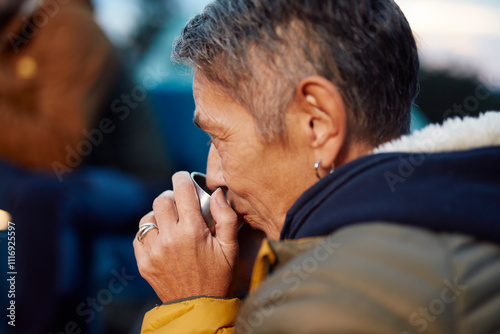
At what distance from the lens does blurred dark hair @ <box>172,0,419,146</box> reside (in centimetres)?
142

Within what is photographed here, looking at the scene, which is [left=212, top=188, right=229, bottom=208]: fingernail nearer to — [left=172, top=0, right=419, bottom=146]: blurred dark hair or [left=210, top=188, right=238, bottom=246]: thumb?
[left=210, top=188, right=238, bottom=246]: thumb

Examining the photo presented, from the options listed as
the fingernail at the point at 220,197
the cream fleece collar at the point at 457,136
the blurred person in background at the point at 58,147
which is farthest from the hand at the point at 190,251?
the blurred person in background at the point at 58,147

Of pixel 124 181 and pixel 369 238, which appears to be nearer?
pixel 369 238

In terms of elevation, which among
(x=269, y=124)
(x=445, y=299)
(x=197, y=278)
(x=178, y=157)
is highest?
(x=269, y=124)

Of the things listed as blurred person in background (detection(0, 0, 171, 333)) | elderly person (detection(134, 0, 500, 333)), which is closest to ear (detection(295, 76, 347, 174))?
elderly person (detection(134, 0, 500, 333))

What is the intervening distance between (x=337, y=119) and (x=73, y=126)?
218 cm

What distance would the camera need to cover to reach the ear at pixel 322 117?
4.62 ft

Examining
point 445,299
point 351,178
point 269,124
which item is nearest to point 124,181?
point 269,124

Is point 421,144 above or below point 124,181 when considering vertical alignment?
above

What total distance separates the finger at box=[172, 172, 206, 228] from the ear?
1.75ft

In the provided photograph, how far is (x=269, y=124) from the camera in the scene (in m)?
1.50

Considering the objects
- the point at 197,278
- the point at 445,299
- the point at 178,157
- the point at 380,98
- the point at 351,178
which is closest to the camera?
the point at 445,299

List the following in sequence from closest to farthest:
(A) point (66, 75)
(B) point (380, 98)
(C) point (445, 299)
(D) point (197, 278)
A: (C) point (445, 299)
(B) point (380, 98)
(D) point (197, 278)
(A) point (66, 75)

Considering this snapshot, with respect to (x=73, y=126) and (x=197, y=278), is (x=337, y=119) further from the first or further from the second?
(x=73, y=126)
